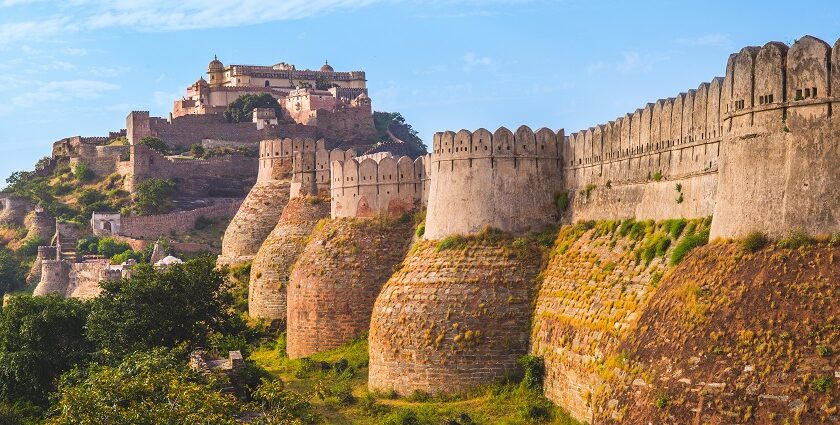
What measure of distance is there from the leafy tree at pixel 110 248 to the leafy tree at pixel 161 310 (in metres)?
33.6

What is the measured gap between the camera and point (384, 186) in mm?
35219

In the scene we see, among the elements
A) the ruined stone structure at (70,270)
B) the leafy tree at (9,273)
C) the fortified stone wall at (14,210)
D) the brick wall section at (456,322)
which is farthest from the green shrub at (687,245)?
the fortified stone wall at (14,210)

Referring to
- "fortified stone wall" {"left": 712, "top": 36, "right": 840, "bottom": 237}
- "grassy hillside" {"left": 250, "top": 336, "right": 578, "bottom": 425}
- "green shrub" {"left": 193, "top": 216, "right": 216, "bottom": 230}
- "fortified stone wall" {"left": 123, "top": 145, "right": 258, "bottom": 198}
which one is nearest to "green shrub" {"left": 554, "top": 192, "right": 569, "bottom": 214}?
"grassy hillside" {"left": 250, "top": 336, "right": 578, "bottom": 425}

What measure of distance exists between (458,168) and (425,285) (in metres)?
2.77

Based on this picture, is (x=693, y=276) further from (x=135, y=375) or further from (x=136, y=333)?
(x=136, y=333)

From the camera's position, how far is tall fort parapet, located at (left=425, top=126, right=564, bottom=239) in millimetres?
29500

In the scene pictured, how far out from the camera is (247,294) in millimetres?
41188

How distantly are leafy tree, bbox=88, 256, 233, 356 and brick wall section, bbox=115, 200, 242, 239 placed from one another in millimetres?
36425

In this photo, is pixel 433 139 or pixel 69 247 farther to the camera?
pixel 69 247

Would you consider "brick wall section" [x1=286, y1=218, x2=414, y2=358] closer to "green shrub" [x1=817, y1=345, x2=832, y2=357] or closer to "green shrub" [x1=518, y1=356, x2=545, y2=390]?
"green shrub" [x1=518, y1=356, x2=545, y2=390]

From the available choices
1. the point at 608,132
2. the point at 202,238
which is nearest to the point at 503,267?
the point at 608,132

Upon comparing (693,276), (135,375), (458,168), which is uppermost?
(458,168)

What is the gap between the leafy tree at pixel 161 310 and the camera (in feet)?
106

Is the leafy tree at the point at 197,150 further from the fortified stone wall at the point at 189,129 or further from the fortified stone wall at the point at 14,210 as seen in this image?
the fortified stone wall at the point at 14,210
